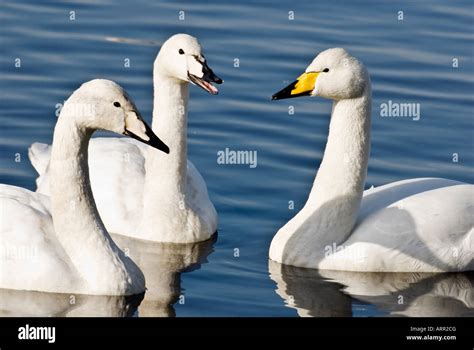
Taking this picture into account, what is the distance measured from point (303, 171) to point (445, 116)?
2.58 m

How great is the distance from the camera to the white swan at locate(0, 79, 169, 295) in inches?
553

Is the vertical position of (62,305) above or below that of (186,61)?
below

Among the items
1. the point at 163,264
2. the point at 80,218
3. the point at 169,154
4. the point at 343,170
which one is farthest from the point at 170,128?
the point at 80,218

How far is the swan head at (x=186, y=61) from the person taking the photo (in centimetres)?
1595

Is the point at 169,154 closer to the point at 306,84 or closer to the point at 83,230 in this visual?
the point at 306,84

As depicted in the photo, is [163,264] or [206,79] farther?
[206,79]

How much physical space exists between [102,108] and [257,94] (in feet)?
21.7

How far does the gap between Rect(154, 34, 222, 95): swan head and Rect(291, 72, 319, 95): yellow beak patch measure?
0.87 meters

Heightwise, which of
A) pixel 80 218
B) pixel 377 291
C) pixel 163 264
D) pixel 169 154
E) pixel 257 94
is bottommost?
pixel 377 291

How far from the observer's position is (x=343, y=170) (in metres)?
15.7

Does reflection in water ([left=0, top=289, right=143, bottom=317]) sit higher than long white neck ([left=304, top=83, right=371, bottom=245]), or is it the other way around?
long white neck ([left=304, top=83, right=371, bottom=245])

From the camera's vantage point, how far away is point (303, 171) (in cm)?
1800

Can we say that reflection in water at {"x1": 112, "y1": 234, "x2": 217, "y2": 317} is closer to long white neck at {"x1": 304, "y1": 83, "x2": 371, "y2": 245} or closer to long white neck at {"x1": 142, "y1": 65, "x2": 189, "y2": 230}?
long white neck at {"x1": 142, "y1": 65, "x2": 189, "y2": 230}

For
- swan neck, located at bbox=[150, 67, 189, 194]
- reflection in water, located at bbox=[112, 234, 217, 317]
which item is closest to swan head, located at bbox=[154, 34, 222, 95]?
swan neck, located at bbox=[150, 67, 189, 194]
